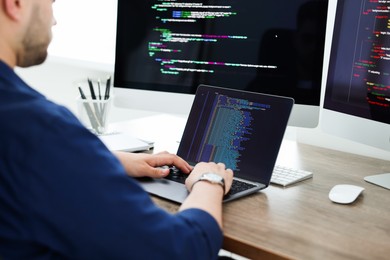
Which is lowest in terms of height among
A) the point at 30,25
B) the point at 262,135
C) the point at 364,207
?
the point at 364,207

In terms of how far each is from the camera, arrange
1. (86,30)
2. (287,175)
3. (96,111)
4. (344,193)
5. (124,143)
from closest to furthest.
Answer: (344,193)
(287,175)
(124,143)
(96,111)
(86,30)

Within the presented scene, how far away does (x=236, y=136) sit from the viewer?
1.21 metres

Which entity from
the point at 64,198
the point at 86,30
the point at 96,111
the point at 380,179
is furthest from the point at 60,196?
the point at 86,30

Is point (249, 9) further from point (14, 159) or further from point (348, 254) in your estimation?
point (14, 159)

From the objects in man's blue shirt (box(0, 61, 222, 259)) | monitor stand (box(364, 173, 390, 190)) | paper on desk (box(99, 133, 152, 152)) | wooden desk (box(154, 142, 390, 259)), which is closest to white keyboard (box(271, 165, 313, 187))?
wooden desk (box(154, 142, 390, 259))

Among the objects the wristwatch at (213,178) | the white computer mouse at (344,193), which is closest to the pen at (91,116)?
the wristwatch at (213,178)

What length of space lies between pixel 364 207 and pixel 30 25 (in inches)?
29.7

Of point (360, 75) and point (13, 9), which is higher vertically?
point (13, 9)

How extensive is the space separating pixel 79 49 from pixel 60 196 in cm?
189

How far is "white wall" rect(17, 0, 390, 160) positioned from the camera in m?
2.32

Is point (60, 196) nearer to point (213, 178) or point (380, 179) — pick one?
point (213, 178)

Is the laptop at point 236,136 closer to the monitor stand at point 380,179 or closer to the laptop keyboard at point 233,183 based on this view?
the laptop keyboard at point 233,183

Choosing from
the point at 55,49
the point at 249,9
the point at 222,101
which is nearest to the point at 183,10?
the point at 249,9

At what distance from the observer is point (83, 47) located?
2449 mm
